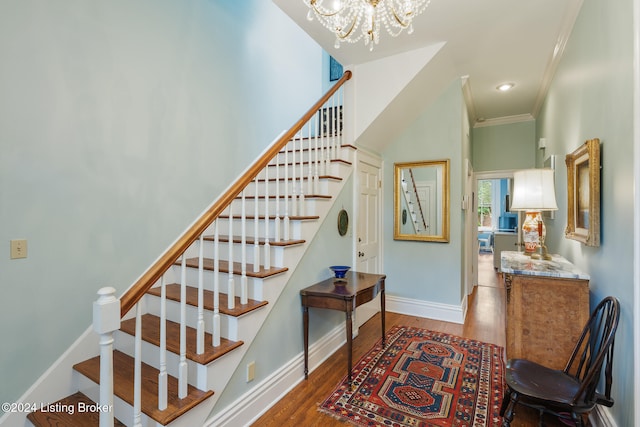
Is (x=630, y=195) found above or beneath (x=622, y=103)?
beneath

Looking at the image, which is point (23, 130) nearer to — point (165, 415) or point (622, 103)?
point (165, 415)

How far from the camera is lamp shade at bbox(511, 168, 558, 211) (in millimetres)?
2320

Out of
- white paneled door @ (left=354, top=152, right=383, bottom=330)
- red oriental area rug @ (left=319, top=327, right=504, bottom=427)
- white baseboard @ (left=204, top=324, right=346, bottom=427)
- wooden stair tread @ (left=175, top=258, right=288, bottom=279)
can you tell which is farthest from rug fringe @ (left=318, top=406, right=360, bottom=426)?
white paneled door @ (left=354, top=152, right=383, bottom=330)

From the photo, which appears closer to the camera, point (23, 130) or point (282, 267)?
point (23, 130)

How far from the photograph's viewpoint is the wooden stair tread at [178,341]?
1.74 metres

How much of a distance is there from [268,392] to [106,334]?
1279 mm

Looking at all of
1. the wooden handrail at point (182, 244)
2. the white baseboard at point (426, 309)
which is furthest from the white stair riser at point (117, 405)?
the white baseboard at point (426, 309)

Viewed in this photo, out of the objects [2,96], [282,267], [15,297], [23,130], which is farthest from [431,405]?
[2,96]

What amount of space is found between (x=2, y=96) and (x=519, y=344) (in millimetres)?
3634

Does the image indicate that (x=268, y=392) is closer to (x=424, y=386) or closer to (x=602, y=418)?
(x=424, y=386)

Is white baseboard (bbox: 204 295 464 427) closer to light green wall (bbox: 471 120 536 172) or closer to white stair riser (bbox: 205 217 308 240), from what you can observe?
white stair riser (bbox: 205 217 308 240)

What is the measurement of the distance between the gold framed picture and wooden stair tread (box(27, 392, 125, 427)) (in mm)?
3056

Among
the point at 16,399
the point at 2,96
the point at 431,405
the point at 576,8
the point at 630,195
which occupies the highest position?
the point at 576,8

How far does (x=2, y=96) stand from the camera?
1.74 metres
